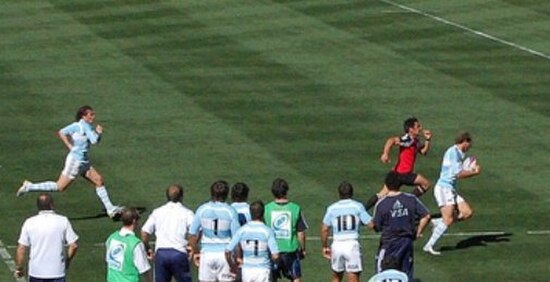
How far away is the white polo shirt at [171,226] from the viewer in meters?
22.6

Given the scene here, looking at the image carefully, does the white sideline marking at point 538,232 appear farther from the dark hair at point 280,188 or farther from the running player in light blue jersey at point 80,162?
the running player in light blue jersey at point 80,162

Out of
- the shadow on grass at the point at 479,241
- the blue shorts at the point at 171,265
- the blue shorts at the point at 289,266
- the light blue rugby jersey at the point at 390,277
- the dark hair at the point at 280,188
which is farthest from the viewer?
the shadow on grass at the point at 479,241

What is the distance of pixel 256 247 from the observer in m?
21.9

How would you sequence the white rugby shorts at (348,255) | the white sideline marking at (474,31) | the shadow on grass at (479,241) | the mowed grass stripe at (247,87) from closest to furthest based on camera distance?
the white rugby shorts at (348,255), the shadow on grass at (479,241), the mowed grass stripe at (247,87), the white sideline marking at (474,31)

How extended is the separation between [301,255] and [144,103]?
15579mm

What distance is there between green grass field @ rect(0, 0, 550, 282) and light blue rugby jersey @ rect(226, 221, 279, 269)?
3.43 m

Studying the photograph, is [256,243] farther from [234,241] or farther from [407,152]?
[407,152]

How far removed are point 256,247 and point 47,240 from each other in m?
2.82

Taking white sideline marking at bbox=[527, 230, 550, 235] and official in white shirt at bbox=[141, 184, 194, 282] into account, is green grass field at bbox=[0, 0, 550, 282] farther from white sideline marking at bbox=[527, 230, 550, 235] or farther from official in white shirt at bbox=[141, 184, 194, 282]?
official in white shirt at bbox=[141, 184, 194, 282]

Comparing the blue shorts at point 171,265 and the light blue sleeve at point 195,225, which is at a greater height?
the light blue sleeve at point 195,225

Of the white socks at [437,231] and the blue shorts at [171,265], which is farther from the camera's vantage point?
the white socks at [437,231]

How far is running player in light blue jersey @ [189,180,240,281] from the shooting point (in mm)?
22516

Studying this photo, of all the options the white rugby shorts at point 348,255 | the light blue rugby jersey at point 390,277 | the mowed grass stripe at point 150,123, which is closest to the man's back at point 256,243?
the white rugby shorts at point 348,255

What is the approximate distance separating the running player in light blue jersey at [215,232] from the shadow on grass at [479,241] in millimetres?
5807
